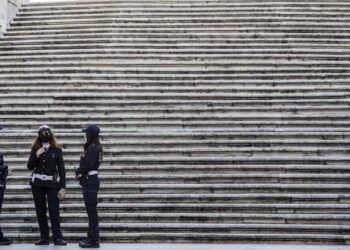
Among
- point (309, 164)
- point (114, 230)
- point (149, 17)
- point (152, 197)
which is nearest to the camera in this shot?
point (114, 230)

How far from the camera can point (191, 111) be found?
10.3 metres

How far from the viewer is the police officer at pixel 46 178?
718cm

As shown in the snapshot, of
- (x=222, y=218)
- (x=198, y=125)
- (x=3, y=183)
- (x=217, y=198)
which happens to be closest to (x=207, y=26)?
(x=198, y=125)

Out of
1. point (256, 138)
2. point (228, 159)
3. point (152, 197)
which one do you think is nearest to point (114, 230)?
point (152, 197)

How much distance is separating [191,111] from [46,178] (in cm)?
364

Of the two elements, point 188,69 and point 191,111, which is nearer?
Answer: point 191,111

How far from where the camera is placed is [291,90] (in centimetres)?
1070

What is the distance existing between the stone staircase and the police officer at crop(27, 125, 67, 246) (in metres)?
0.46

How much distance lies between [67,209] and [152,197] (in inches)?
44.7

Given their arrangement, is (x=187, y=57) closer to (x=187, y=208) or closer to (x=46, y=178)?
(x=187, y=208)

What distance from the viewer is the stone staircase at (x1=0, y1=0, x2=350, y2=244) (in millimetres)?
8039

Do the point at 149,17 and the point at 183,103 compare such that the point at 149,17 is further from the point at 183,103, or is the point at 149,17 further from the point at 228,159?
the point at 228,159

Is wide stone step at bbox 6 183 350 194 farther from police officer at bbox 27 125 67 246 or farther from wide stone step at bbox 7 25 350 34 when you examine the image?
wide stone step at bbox 7 25 350 34

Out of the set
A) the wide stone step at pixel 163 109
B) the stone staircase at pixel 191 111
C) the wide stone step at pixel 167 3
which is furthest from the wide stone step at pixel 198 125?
the wide stone step at pixel 167 3
